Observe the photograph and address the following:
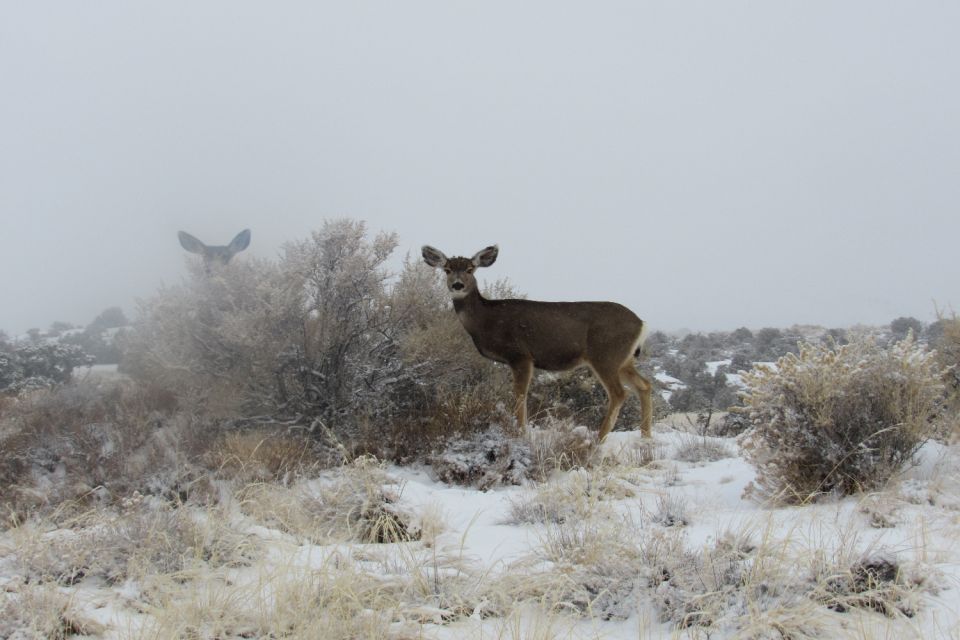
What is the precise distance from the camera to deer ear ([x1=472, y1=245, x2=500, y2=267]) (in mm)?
8742

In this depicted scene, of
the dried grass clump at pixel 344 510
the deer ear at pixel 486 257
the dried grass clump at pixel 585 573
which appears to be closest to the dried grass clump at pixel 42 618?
the dried grass clump at pixel 344 510

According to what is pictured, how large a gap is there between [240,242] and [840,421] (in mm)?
10144

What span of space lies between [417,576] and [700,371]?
1610cm

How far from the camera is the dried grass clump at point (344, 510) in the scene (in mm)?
4691

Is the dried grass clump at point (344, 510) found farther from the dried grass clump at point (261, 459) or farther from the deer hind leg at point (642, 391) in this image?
the deer hind leg at point (642, 391)

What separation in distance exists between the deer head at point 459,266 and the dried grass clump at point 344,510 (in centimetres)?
340

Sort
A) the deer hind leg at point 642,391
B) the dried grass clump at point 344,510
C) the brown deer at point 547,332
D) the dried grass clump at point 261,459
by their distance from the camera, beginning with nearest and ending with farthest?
the dried grass clump at point 344,510, the dried grass clump at point 261,459, the brown deer at point 547,332, the deer hind leg at point 642,391

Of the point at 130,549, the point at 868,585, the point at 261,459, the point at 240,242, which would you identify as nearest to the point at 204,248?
the point at 240,242

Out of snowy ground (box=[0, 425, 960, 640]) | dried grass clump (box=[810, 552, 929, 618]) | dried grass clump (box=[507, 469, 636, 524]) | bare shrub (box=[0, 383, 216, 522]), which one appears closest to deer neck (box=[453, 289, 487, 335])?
snowy ground (box=[0, 425, 960, 640])

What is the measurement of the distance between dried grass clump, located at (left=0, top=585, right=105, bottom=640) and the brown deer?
5398 mm

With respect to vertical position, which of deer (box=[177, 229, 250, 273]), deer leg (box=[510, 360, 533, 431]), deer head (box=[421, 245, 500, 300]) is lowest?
deer leg (box=[510, 360, 533, 431])

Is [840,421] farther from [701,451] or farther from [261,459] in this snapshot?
[261,459]

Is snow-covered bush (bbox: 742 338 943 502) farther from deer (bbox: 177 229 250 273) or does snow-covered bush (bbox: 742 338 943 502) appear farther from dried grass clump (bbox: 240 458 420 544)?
deer (bbox: 177 229 250 273)

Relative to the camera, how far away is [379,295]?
30.2 ft
